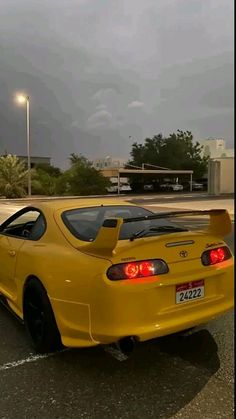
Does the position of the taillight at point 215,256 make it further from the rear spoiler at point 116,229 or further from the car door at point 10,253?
the car door at point 10,253

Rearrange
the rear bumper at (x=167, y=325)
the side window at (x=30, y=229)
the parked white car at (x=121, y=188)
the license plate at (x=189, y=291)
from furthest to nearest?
the parked white car at (x=121, y=188), the side window at (x=30, y=229), the license plate at (x=189, y=291), the rear bumper at (x=167, y=325)

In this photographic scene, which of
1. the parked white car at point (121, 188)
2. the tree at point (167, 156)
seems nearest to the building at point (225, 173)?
the parked white car at point (121, 188)

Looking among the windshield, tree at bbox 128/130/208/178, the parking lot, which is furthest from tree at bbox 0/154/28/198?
the parking lot

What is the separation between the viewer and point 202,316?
120 inches

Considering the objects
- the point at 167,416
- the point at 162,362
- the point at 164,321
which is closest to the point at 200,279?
the point at 164,321

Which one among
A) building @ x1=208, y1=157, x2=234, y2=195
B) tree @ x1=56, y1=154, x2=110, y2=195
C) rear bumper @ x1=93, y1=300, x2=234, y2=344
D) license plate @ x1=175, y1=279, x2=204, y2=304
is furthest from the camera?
tree @ x1=56, y1=154, x2=110, y2=195

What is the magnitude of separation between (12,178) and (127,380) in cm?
3682

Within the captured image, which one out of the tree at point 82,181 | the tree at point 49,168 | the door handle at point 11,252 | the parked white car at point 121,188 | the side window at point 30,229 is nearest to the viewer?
the side window at point 30,229

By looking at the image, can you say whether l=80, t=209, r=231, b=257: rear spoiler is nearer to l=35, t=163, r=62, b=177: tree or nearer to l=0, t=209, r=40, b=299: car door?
l=0, t=209, r=40, b=299: car door

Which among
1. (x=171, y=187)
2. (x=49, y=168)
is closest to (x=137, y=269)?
(x=49, y=168)

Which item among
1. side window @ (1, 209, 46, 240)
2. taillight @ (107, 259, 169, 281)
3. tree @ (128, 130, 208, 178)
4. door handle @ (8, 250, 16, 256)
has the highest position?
tree @ (128, 130, 208, 178)

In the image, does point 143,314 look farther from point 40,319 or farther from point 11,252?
point 11,252

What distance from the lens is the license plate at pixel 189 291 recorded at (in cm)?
297

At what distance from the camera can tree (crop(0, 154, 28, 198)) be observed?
3788cm
